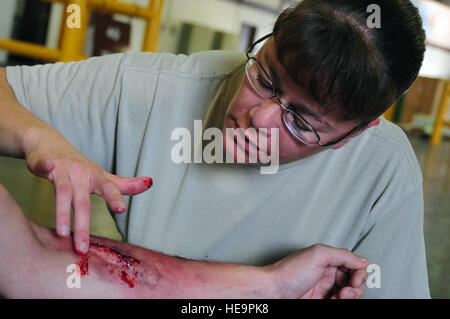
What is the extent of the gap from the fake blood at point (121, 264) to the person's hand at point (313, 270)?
0.23m

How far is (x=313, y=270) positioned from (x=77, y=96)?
58cm

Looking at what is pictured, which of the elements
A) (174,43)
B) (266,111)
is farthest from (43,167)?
(174,43)

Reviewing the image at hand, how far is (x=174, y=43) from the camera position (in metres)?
7.41

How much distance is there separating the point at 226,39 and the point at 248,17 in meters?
1.00

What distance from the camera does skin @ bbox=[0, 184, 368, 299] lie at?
0.65 metres

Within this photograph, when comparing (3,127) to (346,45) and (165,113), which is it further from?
(346,45)

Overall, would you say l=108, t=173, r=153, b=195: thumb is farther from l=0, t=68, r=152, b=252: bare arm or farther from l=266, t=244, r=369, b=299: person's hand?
l=266, t=244, r=369, b=299: person's hand

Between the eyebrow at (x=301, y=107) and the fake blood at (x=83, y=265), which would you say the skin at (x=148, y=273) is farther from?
the eyebrow at (x=301, y=107)

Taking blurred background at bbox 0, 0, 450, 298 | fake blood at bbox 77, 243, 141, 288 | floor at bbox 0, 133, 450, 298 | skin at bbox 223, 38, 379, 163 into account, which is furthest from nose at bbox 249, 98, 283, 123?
floor at bbox 0, 133, 450, 298

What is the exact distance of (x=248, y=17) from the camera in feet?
26.7

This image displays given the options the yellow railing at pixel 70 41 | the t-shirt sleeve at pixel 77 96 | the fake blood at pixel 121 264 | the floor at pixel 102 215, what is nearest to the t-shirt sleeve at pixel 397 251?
the fake blood at pixel 121 264

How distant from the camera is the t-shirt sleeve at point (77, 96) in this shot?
97 cm
